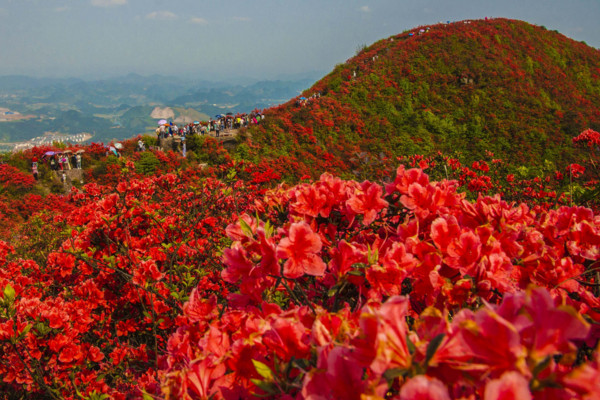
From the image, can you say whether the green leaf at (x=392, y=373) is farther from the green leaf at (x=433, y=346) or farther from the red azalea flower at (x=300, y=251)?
the red azalea flower at (x=300, y=251)

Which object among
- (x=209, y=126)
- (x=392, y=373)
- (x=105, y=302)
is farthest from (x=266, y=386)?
(x=209, y=126)

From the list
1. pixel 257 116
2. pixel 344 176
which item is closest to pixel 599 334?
pixel 344 176

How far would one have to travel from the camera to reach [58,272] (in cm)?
317

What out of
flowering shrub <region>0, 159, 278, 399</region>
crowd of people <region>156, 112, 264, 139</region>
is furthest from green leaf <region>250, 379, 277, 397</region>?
crowd of people <region>156, 112, 264, 139</region>

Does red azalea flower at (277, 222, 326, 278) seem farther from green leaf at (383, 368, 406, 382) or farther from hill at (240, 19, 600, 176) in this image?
hill at (240, 19, 600, 176)

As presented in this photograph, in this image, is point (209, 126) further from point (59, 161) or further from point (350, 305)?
point (350, 305)

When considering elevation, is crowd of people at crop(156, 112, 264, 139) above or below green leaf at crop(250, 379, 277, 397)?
above

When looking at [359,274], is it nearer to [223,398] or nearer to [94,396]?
[223,398]

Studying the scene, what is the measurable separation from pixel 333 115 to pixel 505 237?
19.7m

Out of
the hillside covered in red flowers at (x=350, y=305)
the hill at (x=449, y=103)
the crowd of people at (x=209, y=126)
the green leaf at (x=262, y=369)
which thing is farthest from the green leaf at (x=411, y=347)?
the crowd of people at (x=209, y=126)

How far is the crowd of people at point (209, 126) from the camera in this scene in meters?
16.1

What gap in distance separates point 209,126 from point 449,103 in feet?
54.8

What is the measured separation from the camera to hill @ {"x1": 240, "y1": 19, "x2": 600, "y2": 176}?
17.3 m

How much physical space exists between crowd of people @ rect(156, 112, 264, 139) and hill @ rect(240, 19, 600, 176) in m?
1.30
